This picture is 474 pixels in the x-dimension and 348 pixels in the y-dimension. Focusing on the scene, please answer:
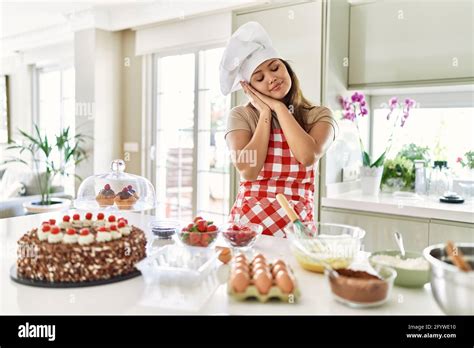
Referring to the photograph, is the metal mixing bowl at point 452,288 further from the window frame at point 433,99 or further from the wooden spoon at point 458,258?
the window frame at point 433,99

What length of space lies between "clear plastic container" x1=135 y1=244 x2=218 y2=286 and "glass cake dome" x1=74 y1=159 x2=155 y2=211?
24.6 inches

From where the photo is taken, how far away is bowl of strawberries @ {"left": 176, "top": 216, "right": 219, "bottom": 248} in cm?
125

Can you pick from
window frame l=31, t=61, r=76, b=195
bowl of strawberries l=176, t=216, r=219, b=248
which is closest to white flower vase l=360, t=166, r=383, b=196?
bowl of strawberries l=176, t=216, r=219, b=248

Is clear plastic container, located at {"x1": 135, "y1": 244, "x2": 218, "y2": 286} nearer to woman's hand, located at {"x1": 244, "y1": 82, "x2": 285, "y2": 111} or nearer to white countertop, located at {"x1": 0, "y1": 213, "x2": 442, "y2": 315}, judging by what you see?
white countertop, located at {"x1": 0, "y1": 213, "x2": 442, "y2": 315}

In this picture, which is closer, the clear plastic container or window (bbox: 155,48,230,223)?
the clear plastic container

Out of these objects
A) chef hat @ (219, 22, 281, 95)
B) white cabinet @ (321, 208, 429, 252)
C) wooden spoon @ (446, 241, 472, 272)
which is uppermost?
chef hat @ (219, 22, 281, 95)

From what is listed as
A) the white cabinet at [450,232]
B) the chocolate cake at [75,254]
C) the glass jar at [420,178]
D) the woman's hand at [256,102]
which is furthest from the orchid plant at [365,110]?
the chocolate cake at [75,254]

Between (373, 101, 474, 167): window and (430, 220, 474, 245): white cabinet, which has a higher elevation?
(373, 101, 474, 167): window

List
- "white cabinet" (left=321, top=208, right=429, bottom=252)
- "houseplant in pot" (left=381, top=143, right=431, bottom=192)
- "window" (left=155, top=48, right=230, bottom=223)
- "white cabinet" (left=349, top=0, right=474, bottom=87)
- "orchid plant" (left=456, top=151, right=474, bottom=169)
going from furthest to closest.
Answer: "window" (left=155, top=48, right=230, bottom=223) → "houseplant in pot" (left=381, top=143, right=431, bottom=192) → "orchid plant" (left=456, top=151, right=474, bottom=169) → "white cabinet" (left=349, top=0, right=474, bottom=87) → "white cabinet" (left=321, top=208, right=429, bottom=252)

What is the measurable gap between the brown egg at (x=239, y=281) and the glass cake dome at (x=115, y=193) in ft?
2.68

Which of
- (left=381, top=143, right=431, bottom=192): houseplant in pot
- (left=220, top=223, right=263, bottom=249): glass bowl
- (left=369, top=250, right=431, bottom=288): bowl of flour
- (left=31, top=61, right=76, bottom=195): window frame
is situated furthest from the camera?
(left=31, top=61, right=76, bottom=195): window frame

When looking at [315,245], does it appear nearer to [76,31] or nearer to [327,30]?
[327,30]

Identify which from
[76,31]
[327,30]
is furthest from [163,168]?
[327,30]

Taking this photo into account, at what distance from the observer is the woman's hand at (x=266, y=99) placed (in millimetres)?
1763
